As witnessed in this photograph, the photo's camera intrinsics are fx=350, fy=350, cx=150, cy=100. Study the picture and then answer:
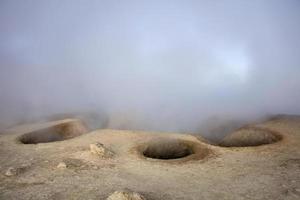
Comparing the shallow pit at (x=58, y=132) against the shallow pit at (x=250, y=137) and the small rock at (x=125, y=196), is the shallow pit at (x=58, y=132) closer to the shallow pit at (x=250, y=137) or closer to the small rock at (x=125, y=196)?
the shallow pit at (x=250, y=137)

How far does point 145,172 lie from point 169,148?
2406 mm

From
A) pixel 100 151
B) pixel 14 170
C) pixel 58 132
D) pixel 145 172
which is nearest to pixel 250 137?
pixel 145 172

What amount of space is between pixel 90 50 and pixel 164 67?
4.44 m

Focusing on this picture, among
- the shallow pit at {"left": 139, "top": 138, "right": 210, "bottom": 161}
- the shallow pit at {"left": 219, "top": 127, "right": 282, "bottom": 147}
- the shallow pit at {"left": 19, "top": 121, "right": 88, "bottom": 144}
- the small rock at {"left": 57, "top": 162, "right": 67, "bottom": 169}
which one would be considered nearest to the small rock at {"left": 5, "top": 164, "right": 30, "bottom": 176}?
the small rock at {"left": 57, "top": 162, "right": 67, "bottom": 169}

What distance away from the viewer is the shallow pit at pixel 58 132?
9.77m

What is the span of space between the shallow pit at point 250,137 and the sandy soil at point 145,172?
1.89 feet

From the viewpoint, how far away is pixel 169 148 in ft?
27.9

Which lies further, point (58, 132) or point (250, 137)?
point (58, 132)

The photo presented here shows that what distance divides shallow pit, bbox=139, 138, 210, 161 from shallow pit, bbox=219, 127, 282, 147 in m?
1.80

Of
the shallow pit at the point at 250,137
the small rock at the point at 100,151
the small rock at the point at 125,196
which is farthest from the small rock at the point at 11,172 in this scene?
Result: the shallow pit at the point at 250,137

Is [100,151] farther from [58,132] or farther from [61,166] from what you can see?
[58,132]

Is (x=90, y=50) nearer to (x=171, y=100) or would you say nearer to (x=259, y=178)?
(x=171, y=100)

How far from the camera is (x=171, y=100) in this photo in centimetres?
1362

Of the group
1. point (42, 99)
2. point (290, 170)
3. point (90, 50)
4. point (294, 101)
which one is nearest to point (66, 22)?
point (90, 50)
